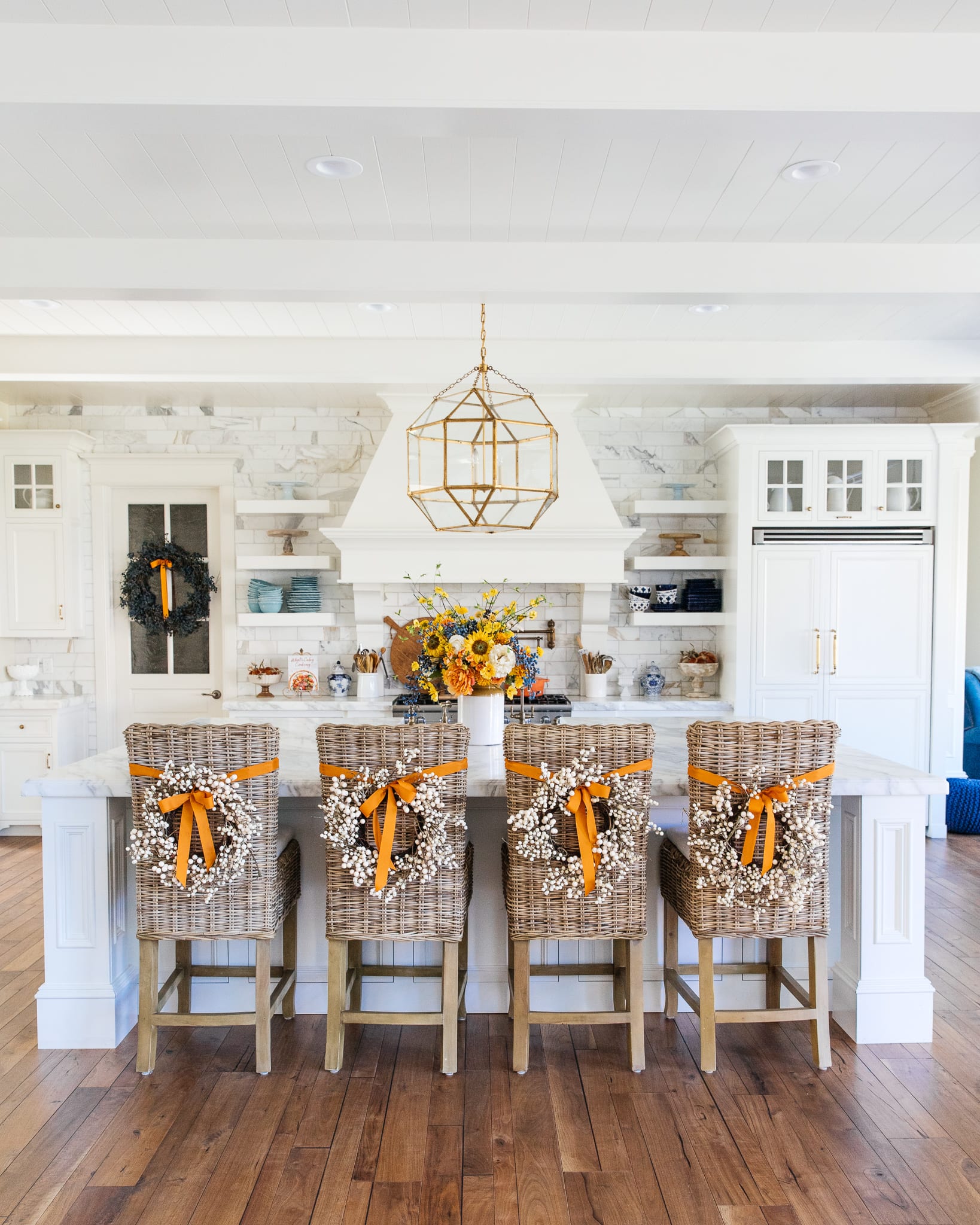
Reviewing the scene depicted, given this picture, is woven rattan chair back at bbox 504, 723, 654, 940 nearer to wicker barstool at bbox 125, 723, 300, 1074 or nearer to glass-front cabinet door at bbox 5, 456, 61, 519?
wicker barstool at bbox 125, 723, 300, 1074

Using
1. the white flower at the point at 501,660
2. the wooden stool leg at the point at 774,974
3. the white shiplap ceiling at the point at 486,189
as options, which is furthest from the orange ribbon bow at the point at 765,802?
the white shiplap ceiling at the point at 486,189

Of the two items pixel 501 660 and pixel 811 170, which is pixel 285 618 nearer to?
pixel 501 660

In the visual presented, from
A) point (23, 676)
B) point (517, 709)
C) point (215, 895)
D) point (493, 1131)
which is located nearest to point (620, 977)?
point (493, 1131)

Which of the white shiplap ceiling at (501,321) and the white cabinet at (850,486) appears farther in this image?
the white cabinet at (850,486)

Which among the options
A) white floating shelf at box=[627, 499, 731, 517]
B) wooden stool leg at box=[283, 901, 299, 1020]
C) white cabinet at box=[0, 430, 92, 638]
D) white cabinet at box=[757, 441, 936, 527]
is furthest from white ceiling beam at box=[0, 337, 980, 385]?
wooden stool leg at box=[283, 901, 299, 1020]

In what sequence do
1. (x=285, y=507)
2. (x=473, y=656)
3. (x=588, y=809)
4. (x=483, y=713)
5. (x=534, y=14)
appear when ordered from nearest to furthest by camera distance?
1. (x=534, y=14)
2. (x=588, y=809)
3. (x=473, y=656)
4. (x=483, y=713)
5. (x=285, y=507)

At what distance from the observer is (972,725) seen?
17.9 feet

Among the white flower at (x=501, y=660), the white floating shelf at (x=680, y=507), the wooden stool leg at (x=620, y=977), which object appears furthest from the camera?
the white floating shelf at (x=680, y=507)

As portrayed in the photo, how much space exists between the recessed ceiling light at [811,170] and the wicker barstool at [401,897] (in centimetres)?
201

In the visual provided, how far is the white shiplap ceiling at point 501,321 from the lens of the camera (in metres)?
3.97

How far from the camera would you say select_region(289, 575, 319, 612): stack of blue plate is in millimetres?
5539

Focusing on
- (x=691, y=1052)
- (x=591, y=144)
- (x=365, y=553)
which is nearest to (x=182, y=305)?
(x=365, y=553)

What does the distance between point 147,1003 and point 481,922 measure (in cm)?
107

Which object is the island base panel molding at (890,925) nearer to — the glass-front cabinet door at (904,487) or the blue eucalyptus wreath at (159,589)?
the glass-front cabinet door at (904,487)
